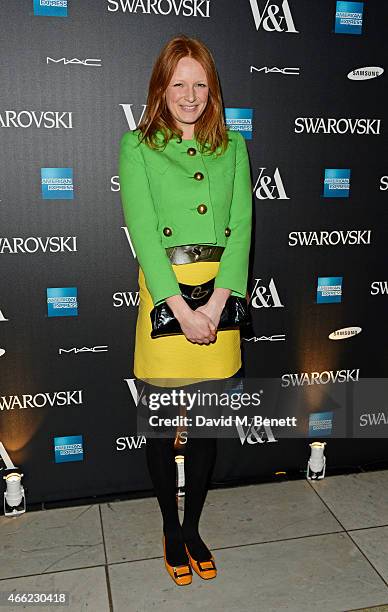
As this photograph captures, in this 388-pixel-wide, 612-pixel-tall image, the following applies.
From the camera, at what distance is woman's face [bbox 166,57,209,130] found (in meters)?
1.86

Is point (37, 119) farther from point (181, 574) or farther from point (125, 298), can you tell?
point (181, 574)

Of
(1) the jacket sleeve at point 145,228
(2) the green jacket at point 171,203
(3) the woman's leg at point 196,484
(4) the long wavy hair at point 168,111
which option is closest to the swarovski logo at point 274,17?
(4) the long wavy hair at point 168,111

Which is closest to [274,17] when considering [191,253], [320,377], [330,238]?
[330,238]

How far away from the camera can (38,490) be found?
106 inches

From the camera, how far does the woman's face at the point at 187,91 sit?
186 centimetres

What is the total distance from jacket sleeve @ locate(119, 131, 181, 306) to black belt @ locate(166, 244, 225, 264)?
0.17 ft

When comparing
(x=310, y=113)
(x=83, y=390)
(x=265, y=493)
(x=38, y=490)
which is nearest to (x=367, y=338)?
(x=265, y=493)

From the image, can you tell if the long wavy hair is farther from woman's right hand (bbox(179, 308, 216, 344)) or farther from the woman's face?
woman's right hand (bbox(179, 308, 216, 344))

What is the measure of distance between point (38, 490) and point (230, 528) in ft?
2.99

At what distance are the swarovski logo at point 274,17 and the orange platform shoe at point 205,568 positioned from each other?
7.06ft

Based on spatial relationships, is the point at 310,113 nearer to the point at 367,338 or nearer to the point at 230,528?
the point at 367,338

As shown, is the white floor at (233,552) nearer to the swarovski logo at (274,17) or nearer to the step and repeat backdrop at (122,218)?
the step and repeat backdrop at (122,218)

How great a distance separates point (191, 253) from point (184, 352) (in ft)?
1.14

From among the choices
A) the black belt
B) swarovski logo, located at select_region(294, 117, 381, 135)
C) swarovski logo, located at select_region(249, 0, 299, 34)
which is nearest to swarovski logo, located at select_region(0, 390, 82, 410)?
the black belt
